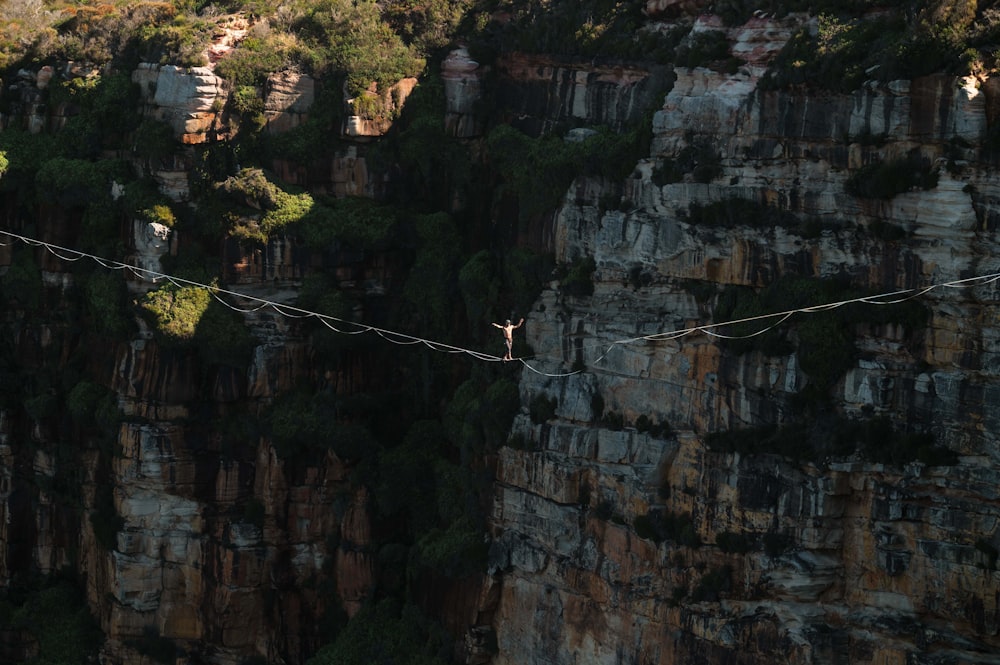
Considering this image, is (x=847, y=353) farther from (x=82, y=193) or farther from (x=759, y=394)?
(x=82, y=193)

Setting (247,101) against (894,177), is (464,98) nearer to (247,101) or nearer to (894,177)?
(247,101)

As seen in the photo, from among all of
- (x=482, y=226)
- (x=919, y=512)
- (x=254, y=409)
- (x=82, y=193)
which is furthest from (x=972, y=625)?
(x=82, y=193)

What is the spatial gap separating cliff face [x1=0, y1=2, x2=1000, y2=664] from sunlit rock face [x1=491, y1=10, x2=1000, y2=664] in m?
0.05

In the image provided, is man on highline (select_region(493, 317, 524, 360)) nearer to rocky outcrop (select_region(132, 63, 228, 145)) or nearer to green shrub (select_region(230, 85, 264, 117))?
green shrub (select_region(230, 85, 264, 117))

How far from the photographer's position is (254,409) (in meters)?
49.6

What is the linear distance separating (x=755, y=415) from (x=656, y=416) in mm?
2817

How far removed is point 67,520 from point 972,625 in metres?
26.5

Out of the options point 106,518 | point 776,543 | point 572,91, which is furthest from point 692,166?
point 106,518

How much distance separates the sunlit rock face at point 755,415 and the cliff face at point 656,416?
2.1 inches

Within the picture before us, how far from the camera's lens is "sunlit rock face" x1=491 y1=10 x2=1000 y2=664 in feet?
120

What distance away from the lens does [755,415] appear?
1553 inches

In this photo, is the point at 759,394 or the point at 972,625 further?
the point at 759,394

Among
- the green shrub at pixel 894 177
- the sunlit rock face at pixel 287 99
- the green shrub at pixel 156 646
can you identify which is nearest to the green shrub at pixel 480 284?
the sunlit rock face at pixel 287 99

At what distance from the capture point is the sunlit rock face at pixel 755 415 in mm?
36531
